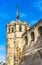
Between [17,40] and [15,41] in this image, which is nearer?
[17,40]

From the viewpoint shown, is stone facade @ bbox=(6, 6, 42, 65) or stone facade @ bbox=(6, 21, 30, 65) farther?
stone facade @ bbox=(6, 21, 30, 65)

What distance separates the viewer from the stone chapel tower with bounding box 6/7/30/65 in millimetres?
56094

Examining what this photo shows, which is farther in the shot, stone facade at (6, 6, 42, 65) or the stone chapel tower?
the stone chapel tower

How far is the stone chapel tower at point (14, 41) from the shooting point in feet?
184

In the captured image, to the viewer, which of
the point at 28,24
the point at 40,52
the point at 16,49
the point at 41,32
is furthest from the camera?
the point at 28,24

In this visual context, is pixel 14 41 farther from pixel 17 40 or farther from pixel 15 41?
pixel 17 40

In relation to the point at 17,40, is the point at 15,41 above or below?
below

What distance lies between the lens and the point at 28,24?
2426 inches

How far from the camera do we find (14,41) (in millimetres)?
57688

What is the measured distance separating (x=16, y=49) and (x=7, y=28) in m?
6.49

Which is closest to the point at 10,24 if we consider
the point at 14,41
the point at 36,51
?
the point at 14,41

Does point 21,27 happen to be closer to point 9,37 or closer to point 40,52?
point 9,37

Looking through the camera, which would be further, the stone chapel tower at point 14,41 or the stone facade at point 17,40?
the stone chapel tower at point 14,41

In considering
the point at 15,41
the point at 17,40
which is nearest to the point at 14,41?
the point at 15,41
